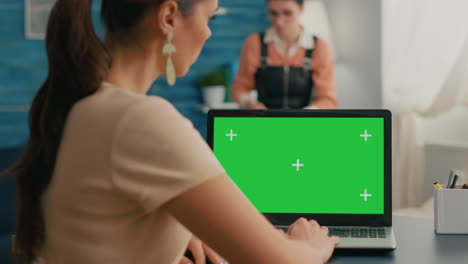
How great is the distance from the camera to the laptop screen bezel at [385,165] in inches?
60.9

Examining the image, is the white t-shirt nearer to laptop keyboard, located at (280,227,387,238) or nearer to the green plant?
laptop keyboard, located at (280,227,387,238)

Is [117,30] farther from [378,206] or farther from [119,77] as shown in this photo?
[378,206]

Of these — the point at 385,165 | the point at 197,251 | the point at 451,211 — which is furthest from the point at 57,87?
the point at 451,211

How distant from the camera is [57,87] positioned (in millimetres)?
1015

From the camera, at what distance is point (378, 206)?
155 cm

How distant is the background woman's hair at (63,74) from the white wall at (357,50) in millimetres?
3301

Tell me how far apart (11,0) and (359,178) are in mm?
3249

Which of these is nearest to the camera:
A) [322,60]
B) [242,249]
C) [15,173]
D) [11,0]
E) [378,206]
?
[242,249]

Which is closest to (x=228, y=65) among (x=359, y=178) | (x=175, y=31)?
(x=359, y=178)

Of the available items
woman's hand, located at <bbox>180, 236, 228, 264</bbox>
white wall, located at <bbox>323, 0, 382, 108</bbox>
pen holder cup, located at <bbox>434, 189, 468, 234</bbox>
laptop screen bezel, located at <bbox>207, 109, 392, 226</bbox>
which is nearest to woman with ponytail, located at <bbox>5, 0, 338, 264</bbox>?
woman's hand, located at <bbox>180, 236, 228, 264</bbox>

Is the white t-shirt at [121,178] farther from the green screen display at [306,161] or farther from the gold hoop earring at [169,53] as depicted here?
the green screen display at [306,161]

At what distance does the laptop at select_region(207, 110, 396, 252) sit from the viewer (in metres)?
1.56

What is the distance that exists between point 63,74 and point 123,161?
187mm

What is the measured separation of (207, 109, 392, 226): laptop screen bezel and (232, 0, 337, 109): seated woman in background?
1813 millimetres
